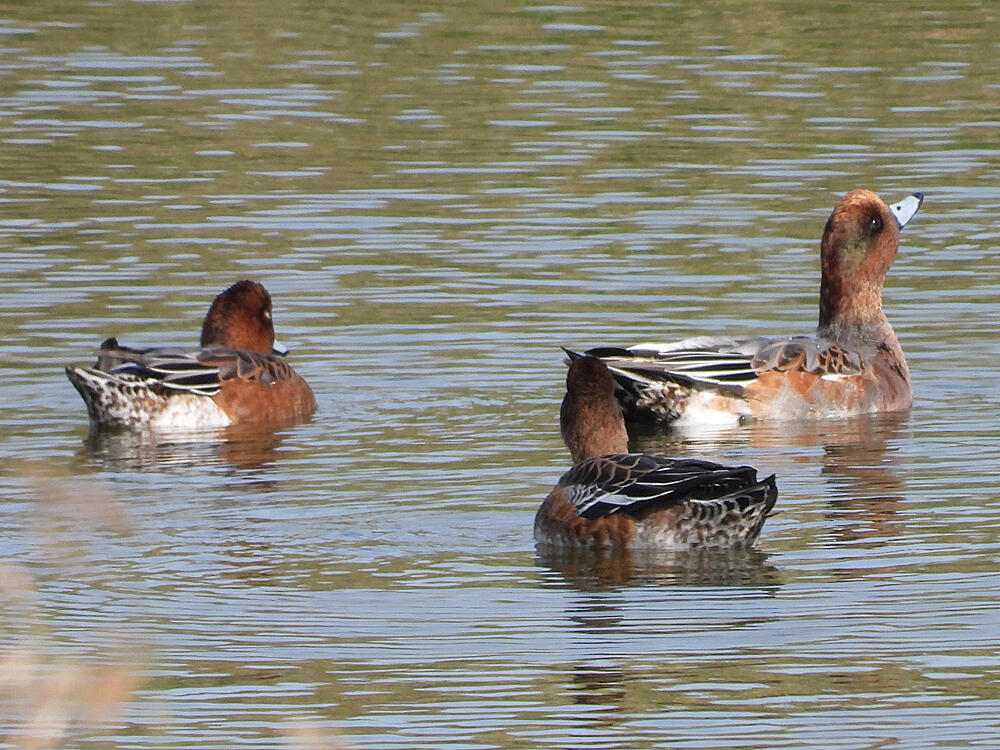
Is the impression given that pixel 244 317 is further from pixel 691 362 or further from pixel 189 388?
pixel 691 362

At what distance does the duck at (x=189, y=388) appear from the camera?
1216 cm

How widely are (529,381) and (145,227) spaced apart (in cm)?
451

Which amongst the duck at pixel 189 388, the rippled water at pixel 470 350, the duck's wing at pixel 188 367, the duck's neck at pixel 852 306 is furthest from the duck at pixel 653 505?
the duck's neck at pixel 852 306

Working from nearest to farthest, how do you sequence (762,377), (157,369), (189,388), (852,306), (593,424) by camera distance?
(593,424) → (157,369) → (189,388) → (762,377) → (852,306)

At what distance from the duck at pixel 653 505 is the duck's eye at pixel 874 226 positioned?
4.48 m

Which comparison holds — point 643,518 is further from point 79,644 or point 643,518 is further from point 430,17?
point 430,17

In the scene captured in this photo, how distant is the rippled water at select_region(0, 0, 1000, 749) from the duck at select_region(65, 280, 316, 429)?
0.21 metres

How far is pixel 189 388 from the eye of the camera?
1235cm

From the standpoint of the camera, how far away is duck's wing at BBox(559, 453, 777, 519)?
8.82 m

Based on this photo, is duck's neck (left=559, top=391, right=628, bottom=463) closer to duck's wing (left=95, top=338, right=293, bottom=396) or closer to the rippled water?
the rippled water

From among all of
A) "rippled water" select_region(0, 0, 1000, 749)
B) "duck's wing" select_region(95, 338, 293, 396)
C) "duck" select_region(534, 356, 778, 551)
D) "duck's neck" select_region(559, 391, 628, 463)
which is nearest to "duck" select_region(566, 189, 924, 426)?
"rippled water" select_region(0, 0, 1000, 749)

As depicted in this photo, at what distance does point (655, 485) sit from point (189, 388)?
413 centimetres

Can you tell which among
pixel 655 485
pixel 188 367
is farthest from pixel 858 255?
pixel 655 485

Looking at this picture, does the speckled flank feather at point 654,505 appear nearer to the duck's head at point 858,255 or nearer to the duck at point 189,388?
the duck at point 189,388
